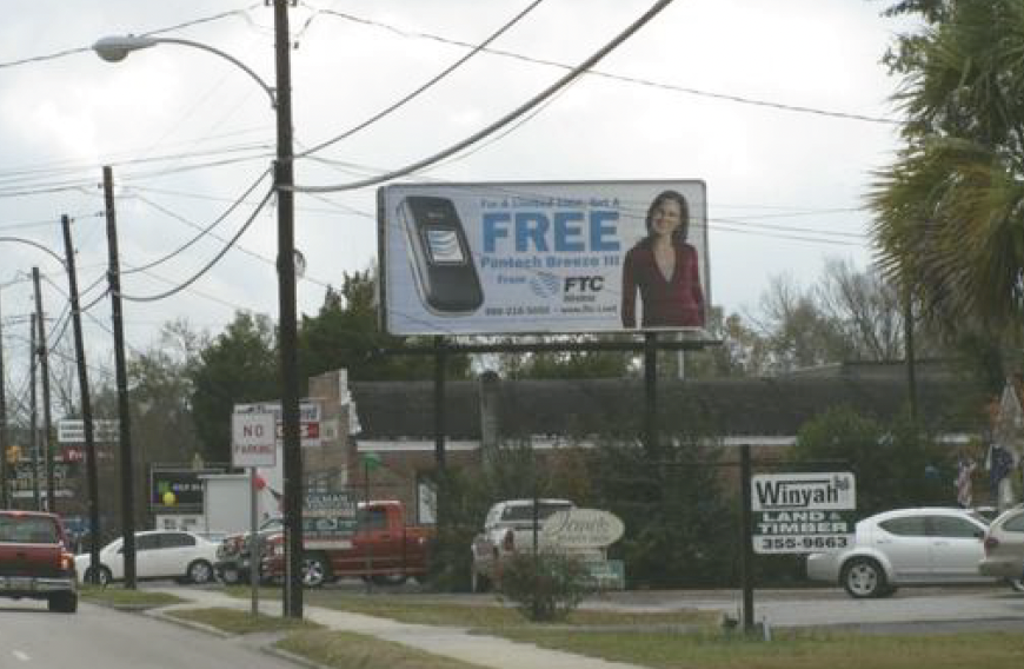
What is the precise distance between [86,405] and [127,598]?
10.7 meters

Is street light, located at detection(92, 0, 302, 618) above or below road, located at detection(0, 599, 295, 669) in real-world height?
above

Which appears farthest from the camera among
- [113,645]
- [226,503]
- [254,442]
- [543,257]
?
[226,503]

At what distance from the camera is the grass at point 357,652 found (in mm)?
19031

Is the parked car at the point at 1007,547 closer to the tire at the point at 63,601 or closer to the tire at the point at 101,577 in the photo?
the tire at the point at 63,601

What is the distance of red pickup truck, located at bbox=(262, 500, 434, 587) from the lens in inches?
1565

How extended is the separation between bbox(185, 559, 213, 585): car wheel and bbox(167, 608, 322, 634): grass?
57.2 ft

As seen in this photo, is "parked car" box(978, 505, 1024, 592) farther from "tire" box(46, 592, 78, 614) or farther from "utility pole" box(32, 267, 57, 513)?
"utility pole" box(32, 267, 57, 513)

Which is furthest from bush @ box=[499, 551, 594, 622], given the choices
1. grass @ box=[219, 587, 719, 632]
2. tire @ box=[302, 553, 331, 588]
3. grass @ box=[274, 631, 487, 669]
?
tire @ box=[302, 553, 331, 588]

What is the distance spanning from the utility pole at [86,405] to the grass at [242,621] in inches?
674

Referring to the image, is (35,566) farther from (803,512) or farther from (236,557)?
(803,512)

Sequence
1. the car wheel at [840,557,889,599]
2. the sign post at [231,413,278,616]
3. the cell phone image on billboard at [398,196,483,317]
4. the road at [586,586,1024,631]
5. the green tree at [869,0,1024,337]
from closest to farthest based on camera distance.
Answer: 1. the green tree at [869,0,1024,337]
2. the road at [586,586,1024,631]
3. the sign post at [231,413,278,616]
4. the car wheel at [840,557,889,599]
5. the cell phone image on billboard at [398,196,483,317]

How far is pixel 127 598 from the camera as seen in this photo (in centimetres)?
3784

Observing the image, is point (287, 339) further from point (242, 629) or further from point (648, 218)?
point (648, 218)

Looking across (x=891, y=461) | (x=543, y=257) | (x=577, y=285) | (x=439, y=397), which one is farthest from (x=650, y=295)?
(x=891, y=461)
